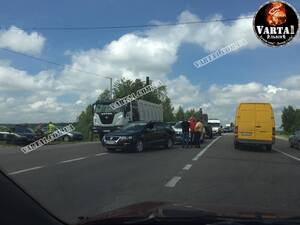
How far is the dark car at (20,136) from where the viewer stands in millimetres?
32000

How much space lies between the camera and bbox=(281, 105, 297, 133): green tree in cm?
8912

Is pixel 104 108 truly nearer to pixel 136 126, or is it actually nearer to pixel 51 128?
pixel 51 128

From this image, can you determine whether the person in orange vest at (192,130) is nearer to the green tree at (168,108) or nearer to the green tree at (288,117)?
the green tree at (288,117)

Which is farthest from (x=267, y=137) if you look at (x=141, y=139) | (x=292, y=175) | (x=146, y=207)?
(x=146, y=207)

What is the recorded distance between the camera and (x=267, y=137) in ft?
91.2

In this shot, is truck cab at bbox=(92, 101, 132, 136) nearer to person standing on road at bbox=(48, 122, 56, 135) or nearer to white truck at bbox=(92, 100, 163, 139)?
white truck at bbox=(92, 100, 163, 139)

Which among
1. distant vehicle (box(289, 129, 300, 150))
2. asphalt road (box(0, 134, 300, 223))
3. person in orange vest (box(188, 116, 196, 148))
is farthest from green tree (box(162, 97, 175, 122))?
asphalt road (box(0, 134, 300, 223))

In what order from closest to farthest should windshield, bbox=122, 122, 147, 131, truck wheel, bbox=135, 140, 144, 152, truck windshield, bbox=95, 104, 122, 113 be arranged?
truck wheel, bbox=135, 140, 144, 152 < windshield, bbox=122, 122, 147, 131 < truck windshield, bbox=95, 104, 122, 113

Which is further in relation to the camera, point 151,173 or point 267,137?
point 267,137

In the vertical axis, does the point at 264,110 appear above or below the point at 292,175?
above

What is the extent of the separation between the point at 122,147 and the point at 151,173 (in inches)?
378

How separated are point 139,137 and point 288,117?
2773 inches

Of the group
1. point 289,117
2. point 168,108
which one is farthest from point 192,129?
point 168,108

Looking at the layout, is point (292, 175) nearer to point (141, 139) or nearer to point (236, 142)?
point (141, 139)
